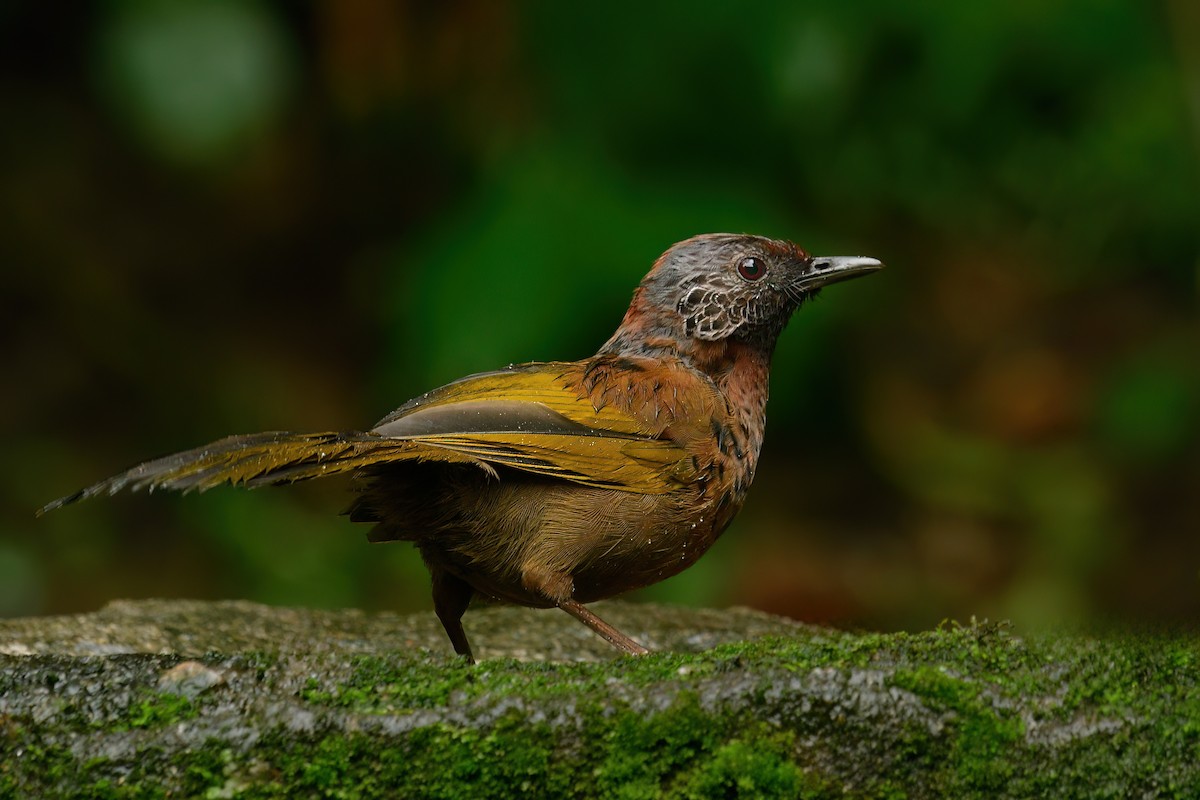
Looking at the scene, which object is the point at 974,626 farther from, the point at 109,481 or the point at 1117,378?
the point at 1117,378

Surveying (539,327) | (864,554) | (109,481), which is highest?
(539,327)

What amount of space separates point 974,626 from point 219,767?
1.45 metres

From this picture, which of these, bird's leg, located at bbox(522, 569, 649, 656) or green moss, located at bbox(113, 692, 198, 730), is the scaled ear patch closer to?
bird's leg, located at bbox(522, 569, 649, 656)

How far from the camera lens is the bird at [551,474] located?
3463 millimetres

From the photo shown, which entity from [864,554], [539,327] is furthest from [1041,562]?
[539,327]

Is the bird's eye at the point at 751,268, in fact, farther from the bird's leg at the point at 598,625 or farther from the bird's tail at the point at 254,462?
the bird's tail at the point at 254,462

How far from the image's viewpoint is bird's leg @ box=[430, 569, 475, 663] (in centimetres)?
380

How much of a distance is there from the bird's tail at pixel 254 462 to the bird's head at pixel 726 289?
1124 millimetres

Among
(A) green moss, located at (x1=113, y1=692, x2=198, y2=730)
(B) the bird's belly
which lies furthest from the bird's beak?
(A) green moss, located at (x1=113, y1=692, x2=198, y2=730)

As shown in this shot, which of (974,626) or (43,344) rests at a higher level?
(43,344)

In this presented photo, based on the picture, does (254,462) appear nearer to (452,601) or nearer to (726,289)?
(452,601)

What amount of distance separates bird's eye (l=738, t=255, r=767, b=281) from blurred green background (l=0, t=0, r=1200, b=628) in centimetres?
159

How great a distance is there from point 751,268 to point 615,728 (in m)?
1.97

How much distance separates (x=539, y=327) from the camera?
229 inches
